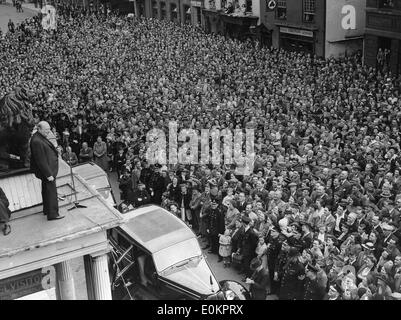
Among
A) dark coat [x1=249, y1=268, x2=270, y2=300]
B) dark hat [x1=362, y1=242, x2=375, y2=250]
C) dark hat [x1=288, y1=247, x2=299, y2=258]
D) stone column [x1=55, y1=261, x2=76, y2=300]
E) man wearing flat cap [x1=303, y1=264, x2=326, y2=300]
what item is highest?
stone column [x1=55, y1=261, x2=76, y2=300]

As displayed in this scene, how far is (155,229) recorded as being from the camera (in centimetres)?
1445

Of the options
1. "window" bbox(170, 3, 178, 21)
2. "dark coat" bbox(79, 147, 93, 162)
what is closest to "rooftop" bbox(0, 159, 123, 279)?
"dark coat" bbox(79, 147, 93, 162)

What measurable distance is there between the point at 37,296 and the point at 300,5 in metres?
31.8

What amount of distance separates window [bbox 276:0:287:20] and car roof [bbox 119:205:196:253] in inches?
1081

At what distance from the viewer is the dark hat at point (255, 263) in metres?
14.2

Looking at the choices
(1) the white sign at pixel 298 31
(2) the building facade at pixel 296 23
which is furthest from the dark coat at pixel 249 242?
(1) the white sign at pixel 298 31

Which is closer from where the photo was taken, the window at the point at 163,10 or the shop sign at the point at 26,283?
the shop sign at the point at 26,283

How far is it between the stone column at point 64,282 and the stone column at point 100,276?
1.32ft

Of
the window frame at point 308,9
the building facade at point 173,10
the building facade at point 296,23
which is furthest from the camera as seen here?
the building facade at point 173,10

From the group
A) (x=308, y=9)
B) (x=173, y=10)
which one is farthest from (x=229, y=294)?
(x=173, y=10)

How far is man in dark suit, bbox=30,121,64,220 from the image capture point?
31.5 ft

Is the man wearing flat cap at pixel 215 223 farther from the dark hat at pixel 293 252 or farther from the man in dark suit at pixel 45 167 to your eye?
the man in dark suit at pixel 45 167

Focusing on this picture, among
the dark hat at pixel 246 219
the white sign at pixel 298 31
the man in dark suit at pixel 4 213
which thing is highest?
the white sign at pixel 298 31

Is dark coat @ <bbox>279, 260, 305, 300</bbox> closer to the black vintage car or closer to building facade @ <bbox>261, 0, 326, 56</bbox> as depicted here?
the black vintage car
